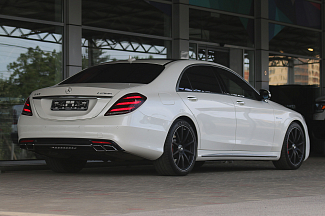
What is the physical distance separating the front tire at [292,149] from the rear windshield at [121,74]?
2.73 metres

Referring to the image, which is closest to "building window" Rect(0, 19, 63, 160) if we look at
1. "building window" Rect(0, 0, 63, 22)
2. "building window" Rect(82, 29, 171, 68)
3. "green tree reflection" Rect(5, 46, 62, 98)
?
"green tree reflection" Rect(5, 46, 62, 98)

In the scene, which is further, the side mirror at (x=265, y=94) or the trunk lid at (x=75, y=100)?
the side mirror at (x=265, y=94)

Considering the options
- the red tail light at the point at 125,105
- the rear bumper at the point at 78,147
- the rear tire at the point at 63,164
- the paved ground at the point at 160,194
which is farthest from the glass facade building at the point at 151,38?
the red tail light at the point at 125,105

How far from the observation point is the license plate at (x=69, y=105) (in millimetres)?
6973

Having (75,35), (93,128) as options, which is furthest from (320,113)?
(93,128)

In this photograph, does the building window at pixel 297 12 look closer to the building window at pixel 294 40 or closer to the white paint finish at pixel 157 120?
the building window at pixel 294 40

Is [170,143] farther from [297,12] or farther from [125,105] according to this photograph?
[297,12]

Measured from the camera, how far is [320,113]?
12.8 m

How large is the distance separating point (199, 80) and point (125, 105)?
1.62 metres

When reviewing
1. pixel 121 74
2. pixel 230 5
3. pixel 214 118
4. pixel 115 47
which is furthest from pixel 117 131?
pixel 230 5

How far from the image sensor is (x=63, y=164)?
820cm

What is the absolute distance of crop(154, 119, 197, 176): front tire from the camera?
23.9 ft

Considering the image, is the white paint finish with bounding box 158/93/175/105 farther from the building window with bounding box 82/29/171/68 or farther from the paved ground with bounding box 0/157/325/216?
the building window with bounding box 82/29/171/68

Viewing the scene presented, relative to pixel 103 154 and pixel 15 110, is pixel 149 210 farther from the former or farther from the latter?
pixel 15 110
